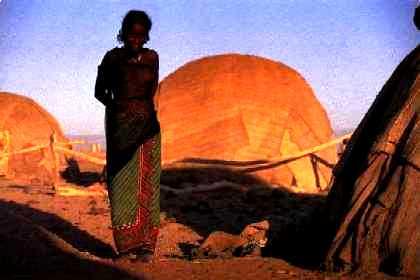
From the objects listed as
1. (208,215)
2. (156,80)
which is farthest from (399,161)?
(208,215)

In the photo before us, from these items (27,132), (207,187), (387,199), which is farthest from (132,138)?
(27,132)

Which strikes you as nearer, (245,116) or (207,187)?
(207,187)

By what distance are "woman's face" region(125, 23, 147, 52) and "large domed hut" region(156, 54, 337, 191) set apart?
33.7ft

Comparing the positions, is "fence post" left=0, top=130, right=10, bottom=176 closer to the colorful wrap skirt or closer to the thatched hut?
the colorful wrap skirt

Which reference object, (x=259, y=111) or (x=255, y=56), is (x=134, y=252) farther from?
(x=255, y=56)

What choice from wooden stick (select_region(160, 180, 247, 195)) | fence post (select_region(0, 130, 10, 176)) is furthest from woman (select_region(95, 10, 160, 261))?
A: fence post (select_region(0, 130, 10, 176))

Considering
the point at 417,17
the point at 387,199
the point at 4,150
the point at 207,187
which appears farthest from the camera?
the point at 4,150

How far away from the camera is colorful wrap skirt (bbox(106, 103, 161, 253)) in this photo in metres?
5.56

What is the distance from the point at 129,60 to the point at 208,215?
18.9ft

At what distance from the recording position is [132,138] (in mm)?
5527

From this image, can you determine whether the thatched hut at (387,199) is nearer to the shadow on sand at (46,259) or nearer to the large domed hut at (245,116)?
the shadow on sand at (46,259)

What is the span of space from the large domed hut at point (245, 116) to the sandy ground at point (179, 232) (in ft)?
8.00

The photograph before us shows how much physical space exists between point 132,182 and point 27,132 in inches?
750

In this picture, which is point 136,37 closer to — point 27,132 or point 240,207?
point 240,207
